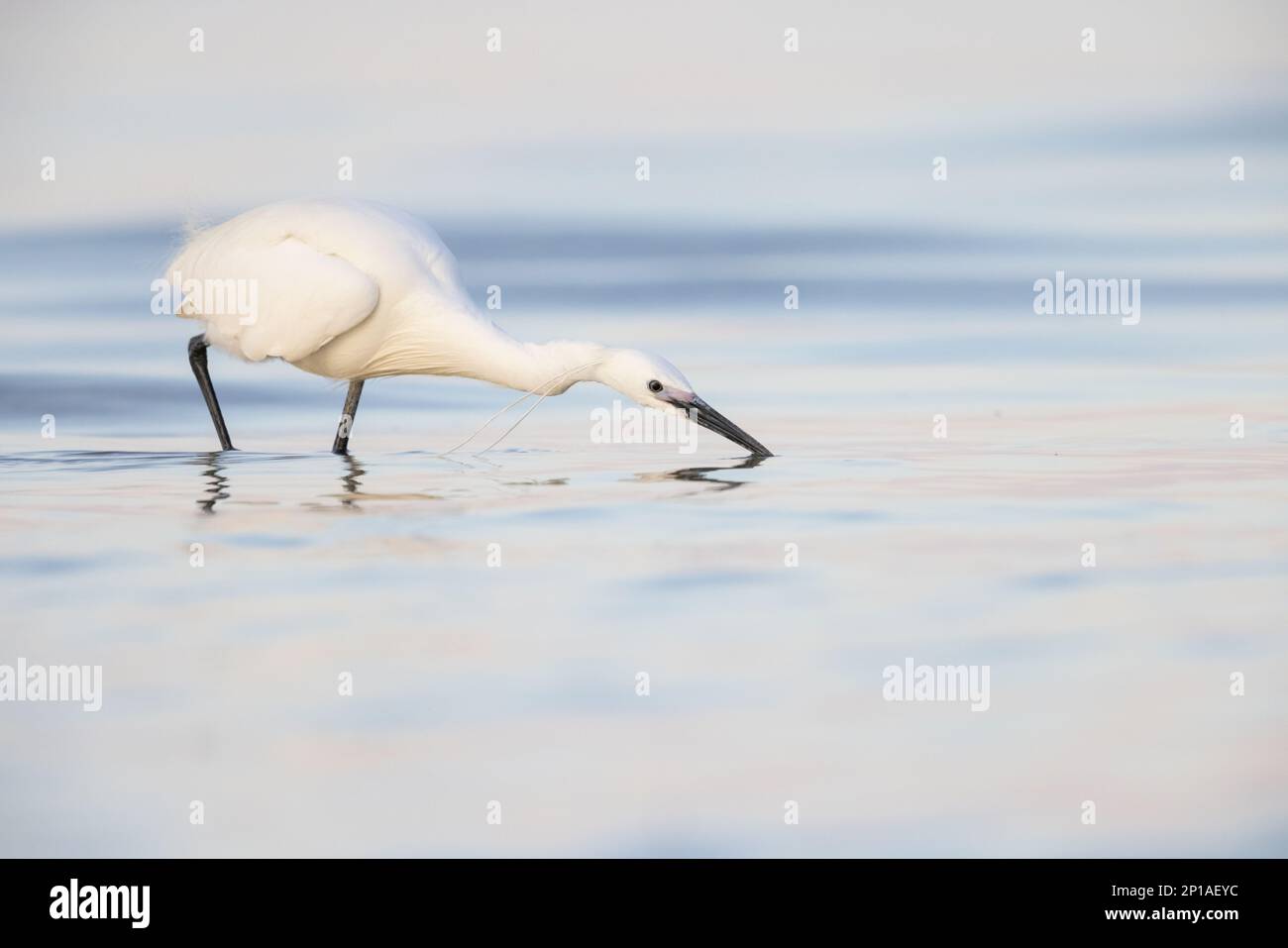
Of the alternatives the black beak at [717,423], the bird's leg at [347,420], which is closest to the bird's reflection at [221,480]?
the bird's leg at [347,420]

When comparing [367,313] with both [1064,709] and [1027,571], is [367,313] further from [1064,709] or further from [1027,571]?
[1064,709]

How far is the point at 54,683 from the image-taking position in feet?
18.5

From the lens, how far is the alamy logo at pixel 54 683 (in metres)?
5.55

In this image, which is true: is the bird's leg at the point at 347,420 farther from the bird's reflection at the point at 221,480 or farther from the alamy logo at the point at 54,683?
the alamy logo at the point at 54,683

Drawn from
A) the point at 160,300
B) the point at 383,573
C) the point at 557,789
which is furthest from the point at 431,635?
the point at 160,300

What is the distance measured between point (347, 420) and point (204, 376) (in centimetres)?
93

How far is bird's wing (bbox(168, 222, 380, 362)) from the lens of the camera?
952 cm

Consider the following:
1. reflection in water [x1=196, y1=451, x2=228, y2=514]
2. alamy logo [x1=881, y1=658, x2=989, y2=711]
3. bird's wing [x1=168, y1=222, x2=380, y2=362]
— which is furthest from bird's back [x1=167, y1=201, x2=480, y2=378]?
alamy logo [x1=881, y1=658, x2=989, y2=711]

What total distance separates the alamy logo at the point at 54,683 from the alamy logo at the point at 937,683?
2479 millimetres

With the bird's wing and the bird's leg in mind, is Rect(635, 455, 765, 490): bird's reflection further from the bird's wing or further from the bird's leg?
the bird's leg

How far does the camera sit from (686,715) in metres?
5.40

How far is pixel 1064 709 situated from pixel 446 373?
5.49 metres

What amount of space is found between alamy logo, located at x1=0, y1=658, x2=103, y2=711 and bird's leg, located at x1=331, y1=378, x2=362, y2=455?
432 centimetres

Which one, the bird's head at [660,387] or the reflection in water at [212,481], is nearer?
the reflection in water at [212,481]
